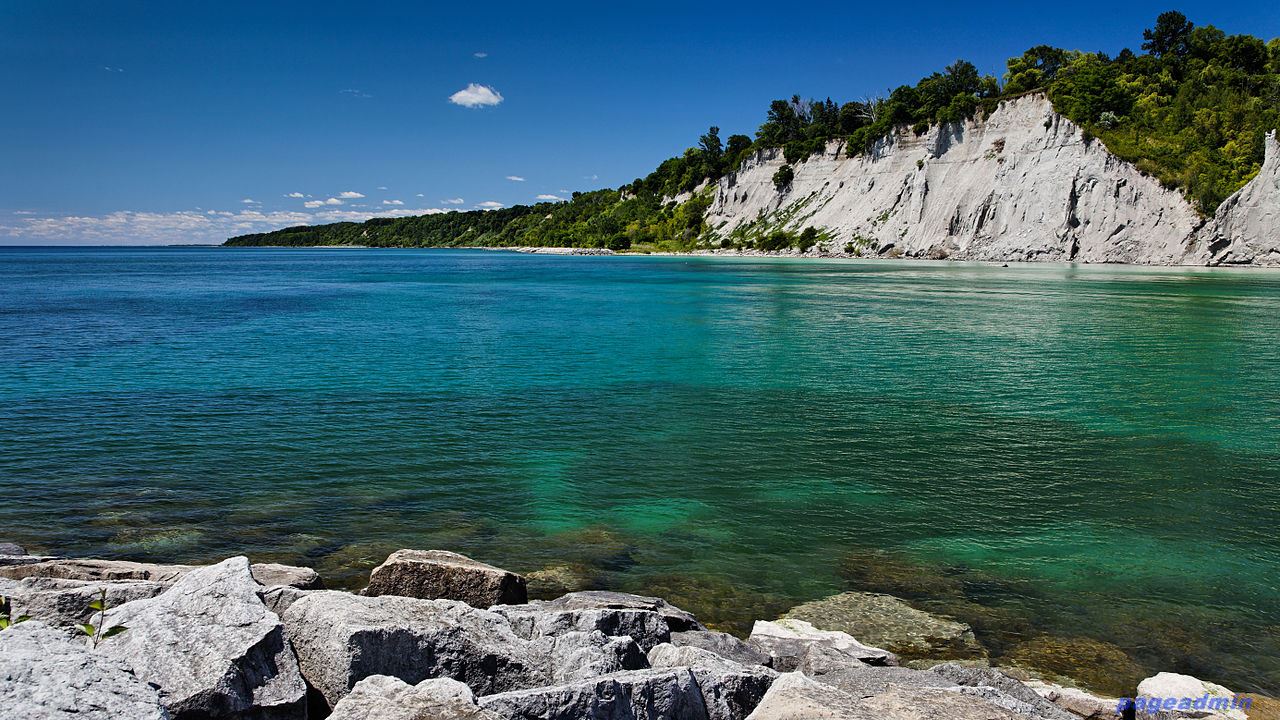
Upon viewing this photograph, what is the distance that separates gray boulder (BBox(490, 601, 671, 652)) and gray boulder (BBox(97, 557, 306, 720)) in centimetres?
215

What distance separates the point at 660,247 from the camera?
18125cm

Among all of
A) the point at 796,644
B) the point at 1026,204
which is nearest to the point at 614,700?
the point at 796,644

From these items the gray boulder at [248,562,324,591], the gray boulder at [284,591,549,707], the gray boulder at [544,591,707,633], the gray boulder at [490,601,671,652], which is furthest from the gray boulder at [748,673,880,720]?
the gray boulder at [248,562,324,591]

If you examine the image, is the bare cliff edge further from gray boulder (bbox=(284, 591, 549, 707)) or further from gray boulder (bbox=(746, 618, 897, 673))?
A: gray boulder (bbox=(284, 591, 549, 707))

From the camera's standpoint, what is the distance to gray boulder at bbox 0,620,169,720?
4.23m

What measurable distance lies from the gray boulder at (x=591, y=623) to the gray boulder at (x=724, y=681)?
0.69 metres

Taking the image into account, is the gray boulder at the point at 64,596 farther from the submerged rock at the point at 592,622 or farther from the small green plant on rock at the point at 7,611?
the submerged rock at the point at 592,622

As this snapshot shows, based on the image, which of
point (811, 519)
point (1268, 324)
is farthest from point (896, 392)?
point (1268, 324)

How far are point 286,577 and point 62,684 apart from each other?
14.4 ft

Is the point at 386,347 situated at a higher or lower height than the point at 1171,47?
lower

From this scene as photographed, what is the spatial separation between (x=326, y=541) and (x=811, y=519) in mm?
7737

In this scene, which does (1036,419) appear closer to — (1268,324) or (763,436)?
(763,436)

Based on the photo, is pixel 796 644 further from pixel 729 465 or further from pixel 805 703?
pixel 729 465

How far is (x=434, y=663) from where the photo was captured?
6266 millimetres
